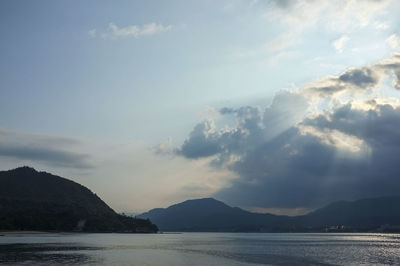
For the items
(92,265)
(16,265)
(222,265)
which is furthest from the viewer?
(222,265)

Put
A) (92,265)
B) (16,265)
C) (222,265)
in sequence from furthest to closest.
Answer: (222,265)
(92,265)
(16,265)

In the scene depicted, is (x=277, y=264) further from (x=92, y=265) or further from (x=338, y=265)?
(x=92, y=265)

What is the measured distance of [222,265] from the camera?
285ft

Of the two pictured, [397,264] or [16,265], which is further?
[397,264]

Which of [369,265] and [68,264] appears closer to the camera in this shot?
[68,264]

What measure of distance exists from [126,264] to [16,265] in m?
20.9

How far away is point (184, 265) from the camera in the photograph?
283 ft

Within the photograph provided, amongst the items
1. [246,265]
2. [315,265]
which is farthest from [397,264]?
[246,265]

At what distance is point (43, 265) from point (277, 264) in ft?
160

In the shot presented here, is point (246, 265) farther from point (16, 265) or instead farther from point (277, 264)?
point (16, 265)

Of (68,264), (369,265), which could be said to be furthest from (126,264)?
(369,265)

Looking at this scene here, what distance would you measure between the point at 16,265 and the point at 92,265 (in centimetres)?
1383

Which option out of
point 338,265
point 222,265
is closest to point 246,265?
point 222,265

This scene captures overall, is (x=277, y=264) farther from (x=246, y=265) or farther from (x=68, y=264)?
(x=68, y=264)
